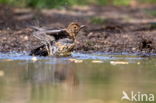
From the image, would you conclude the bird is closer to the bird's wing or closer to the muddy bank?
the bird's wing

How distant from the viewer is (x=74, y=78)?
28.1ft

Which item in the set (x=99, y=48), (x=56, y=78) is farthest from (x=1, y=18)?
(x=56, y=78)

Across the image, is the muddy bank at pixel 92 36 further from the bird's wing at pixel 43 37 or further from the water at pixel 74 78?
the bird's wing at pixel 43 37

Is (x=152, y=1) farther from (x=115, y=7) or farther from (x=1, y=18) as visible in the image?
(x=1, y=18)

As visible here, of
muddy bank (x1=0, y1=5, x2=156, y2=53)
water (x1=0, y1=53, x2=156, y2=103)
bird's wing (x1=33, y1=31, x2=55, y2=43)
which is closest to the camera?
water (x1=0, y1=53, x2=156, y2=103)

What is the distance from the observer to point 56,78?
337 inches

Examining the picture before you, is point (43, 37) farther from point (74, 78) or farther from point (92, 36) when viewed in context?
point (92, 36)

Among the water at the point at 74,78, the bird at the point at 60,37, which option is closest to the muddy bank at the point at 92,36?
the water at the point at 74,78

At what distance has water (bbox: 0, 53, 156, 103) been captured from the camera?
7.24m

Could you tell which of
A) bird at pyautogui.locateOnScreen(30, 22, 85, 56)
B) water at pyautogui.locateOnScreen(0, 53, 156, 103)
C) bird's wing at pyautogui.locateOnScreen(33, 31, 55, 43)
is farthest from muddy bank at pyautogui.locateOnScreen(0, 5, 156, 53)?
bird's wing at pyautogui.locateOnScreen(33, 31, 55, 43)

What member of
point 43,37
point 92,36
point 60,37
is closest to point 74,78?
point 43,37

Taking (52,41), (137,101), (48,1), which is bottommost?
(137,101)

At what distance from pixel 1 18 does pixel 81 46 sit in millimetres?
5444

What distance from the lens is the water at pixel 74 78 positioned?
7238 mm
